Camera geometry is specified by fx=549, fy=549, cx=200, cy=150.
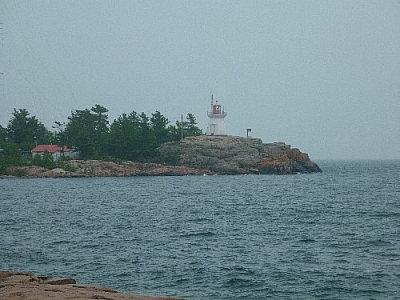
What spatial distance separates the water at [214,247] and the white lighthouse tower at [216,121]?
65345 millimetres

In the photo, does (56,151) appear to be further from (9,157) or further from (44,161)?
(9,157)

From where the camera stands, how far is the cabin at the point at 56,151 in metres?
109

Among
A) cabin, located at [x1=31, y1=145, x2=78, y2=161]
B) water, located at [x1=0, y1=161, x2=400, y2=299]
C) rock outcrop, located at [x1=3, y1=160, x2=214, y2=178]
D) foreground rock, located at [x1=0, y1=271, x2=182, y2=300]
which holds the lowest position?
water, located at [x1=0, y1=161, x2=400, y2=299]

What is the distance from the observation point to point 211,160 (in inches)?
4213

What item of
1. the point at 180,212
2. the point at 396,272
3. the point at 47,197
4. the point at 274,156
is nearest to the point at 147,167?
the point at 274,156

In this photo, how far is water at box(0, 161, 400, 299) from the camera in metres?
19.8

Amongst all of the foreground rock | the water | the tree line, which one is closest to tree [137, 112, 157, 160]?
the tree line

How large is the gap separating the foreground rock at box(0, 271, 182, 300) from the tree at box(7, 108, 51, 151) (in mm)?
101276

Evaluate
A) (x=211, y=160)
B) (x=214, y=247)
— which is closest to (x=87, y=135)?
(x=211, y=160)

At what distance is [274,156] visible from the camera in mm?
A: 110375

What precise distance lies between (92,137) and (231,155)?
29.0m

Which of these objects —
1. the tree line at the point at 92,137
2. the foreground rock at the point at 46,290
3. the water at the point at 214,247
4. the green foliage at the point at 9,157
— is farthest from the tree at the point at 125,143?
the foreground rock at the point at 46,290

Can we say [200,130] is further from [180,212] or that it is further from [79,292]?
[79,292]

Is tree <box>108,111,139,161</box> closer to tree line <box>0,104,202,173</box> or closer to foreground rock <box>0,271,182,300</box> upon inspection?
tree line <box>0,104,202,173</box>
